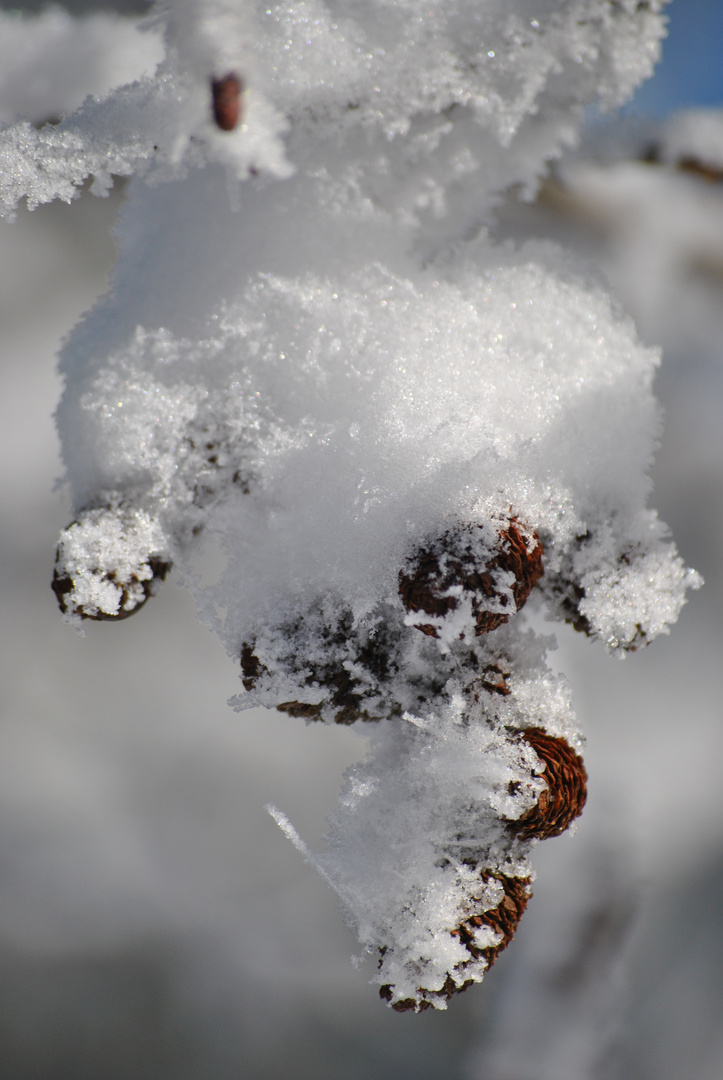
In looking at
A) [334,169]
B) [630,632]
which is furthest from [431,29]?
[630,632]

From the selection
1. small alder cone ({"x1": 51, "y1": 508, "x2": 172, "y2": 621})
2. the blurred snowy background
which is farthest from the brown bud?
the blurred snowy background

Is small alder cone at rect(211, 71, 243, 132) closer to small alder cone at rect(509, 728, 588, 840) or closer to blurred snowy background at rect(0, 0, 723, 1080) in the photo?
small alder cone at rect(509, 728, 588, 840)

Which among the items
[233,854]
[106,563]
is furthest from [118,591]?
[233,854]

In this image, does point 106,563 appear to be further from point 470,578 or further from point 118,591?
point 470,578

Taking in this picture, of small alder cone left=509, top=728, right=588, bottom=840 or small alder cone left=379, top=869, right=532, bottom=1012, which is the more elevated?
small alder cone left=509, top=728, right=588, bottom=840

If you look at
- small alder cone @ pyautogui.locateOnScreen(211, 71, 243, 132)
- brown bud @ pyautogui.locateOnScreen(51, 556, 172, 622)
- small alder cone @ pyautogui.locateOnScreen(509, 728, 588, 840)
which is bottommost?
small alder cone @ pyautogui.locateOnScreen(509, 728, 588, 840)
